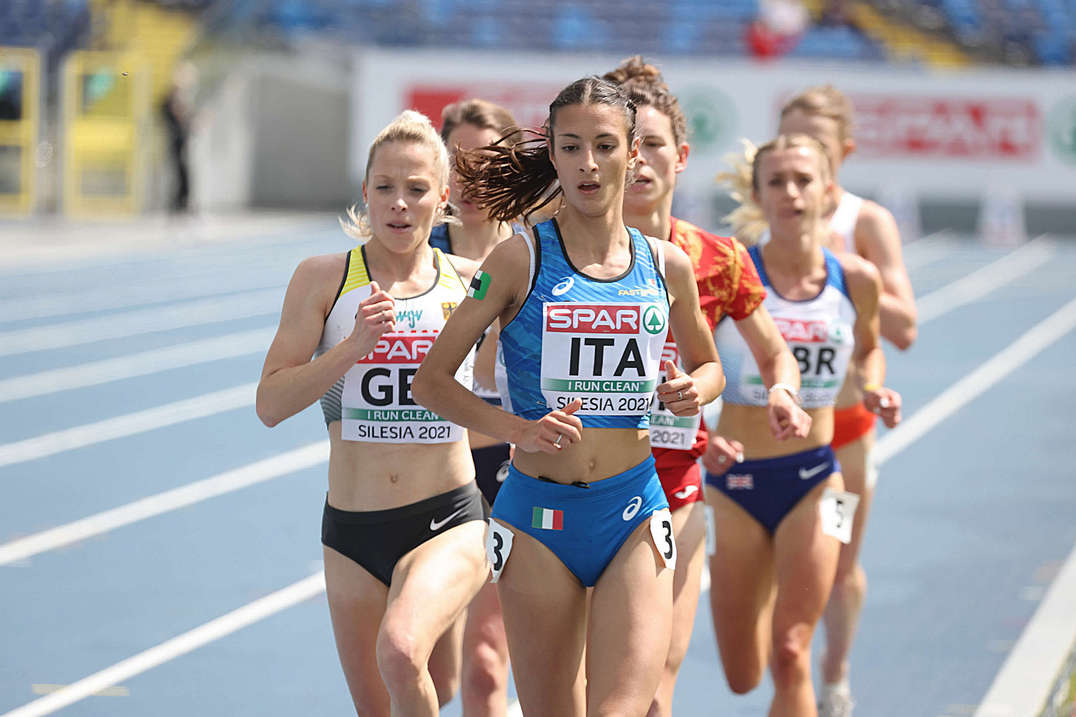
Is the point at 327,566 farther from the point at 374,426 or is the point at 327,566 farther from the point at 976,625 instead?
the point at 976,625

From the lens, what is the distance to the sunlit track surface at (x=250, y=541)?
589 cm

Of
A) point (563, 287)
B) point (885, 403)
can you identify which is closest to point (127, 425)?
point (885, 403)

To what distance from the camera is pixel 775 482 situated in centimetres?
509

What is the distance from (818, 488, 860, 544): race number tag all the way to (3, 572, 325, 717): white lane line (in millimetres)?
2641

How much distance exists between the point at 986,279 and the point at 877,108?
4.50 meters

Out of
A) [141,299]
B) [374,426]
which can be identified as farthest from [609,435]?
[141,299]

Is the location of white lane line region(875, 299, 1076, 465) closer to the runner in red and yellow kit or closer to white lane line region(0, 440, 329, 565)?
white lane line region(0, 440, 329, 565)

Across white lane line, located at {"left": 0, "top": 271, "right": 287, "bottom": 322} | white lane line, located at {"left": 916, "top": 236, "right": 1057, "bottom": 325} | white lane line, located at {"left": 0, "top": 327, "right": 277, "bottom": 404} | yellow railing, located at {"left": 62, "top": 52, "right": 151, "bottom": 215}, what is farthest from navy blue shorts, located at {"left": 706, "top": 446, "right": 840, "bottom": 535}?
yellow railing, located at {"left": 62, "top": 52, "right": 151, "bottom": 215}

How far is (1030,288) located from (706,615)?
518 inches

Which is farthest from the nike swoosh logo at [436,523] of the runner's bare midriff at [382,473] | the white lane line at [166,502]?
the white lane line at [166,502]

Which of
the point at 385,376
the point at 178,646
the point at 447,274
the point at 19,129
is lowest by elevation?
the point at 178,646

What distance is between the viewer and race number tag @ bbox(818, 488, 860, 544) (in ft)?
16.6

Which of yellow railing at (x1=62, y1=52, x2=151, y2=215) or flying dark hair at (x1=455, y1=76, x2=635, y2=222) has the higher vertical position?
flying dark hair at (x1=455, y1=76, x2=635, y2=222)

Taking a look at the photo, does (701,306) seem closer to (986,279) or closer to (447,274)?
(447,274)
